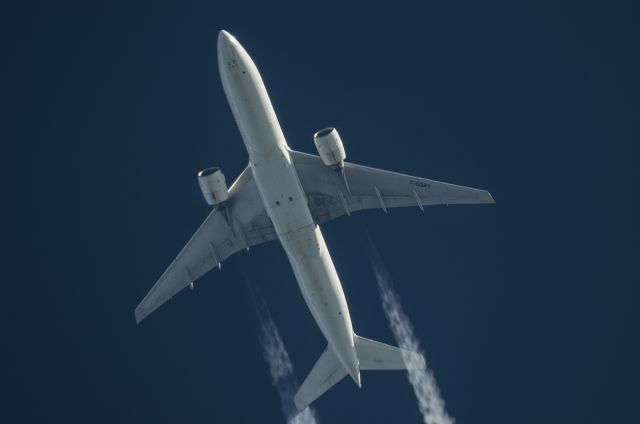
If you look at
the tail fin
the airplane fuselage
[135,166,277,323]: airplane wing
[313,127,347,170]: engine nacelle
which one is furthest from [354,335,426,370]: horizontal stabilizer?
[313,127,347,170]: engine nacelle

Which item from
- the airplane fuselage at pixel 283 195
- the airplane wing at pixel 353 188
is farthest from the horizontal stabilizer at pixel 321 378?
the airplane wing at pixel 353 188

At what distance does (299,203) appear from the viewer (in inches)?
2312

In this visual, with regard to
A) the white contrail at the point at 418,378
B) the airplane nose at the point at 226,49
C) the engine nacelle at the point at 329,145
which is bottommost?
the white contrail at the point at 418,378

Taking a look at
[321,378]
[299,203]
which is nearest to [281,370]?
[321,378]

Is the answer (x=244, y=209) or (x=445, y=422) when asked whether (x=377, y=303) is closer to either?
(x=445, y=422)

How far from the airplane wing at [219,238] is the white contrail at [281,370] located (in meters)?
12.0

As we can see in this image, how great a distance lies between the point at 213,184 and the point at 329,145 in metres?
8.03

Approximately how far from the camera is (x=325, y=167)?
61844 millimetres

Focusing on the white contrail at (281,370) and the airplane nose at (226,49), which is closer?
the airplane nose at (226,49)

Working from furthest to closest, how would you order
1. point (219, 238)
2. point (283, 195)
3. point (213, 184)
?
1. point (219, 238)
2. point (213, 184)
3. point (283, 195)

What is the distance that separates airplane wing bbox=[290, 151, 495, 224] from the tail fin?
9277mm

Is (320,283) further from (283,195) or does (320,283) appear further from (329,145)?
(329,145)

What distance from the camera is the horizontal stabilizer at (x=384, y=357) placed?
205ft

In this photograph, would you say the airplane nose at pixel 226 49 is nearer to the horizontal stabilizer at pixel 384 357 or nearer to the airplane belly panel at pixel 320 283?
the airplane belly panel at pixel 320 283
